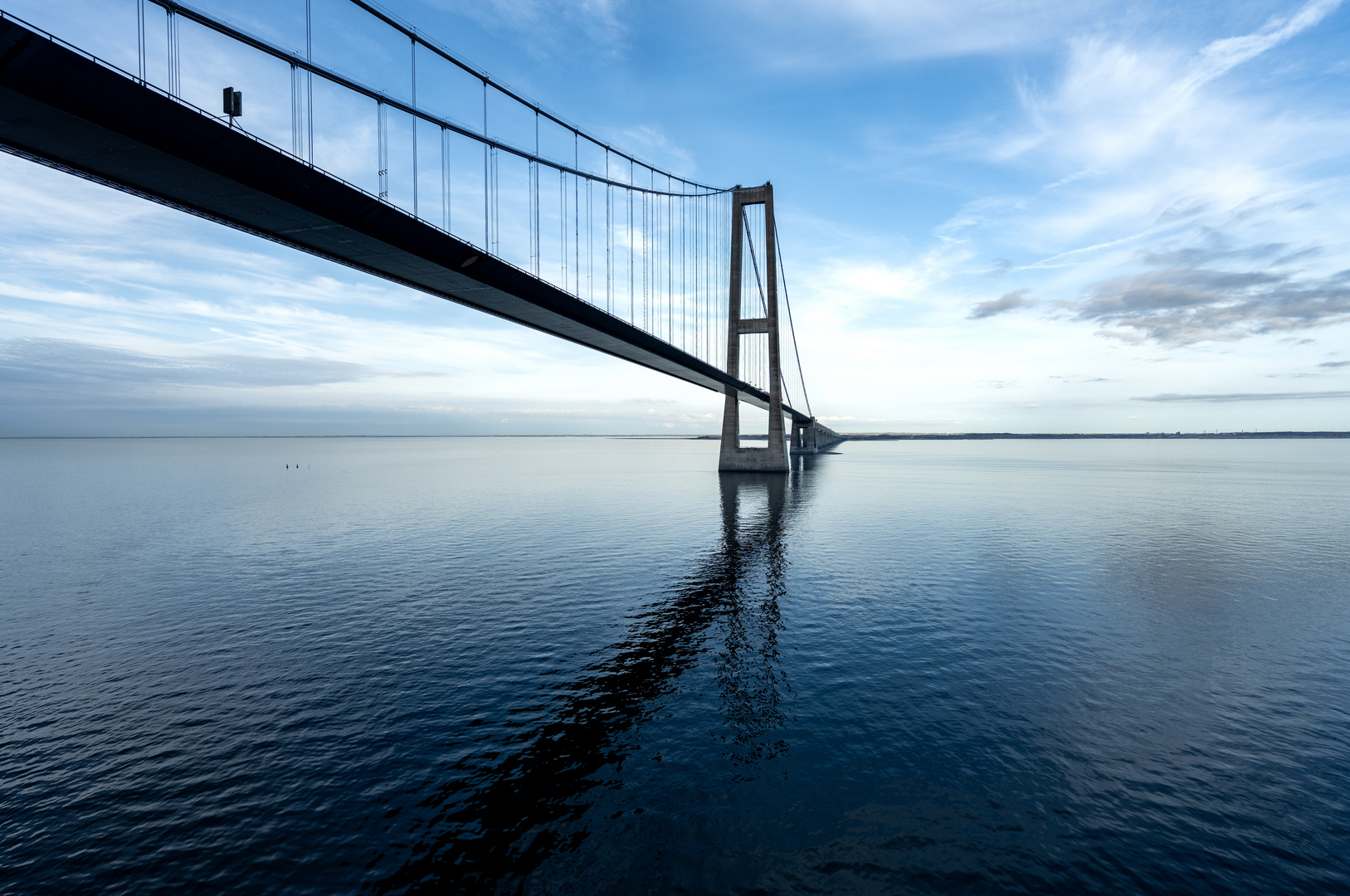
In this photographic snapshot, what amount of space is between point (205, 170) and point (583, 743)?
1805 cm

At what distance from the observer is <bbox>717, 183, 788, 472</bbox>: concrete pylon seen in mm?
89625

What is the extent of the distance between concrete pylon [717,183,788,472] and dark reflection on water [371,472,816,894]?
62946mm

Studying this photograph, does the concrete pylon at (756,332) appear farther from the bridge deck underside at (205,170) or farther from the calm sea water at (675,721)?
the bridge deck underside at (205,170)

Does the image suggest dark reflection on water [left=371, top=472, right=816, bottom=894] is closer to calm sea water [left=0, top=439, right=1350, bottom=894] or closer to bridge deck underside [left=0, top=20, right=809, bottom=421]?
calm sea water [left=0, top=439, right=1350, bottom=894]

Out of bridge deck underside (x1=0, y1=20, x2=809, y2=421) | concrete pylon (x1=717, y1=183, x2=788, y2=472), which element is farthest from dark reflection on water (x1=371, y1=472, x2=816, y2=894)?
concrete pylon (x1=717, y1=183, x2=788, y2=472)

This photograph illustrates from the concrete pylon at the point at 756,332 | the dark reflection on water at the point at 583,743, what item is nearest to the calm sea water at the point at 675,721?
the dark reflection on water at the point at 583,743

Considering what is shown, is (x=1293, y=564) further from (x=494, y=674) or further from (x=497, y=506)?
(x=497, y=506)

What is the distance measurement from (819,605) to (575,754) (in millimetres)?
14666

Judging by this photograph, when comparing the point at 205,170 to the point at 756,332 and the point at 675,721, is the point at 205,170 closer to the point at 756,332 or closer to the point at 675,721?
the point at 675,721

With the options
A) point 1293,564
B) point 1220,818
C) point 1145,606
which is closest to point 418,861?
point 1220,818

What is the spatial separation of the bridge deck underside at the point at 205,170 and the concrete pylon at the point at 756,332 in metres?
63.6

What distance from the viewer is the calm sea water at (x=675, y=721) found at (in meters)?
10.7

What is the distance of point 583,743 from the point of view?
14742 mm

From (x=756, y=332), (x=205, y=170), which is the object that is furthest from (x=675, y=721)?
(x=756, y=332)
